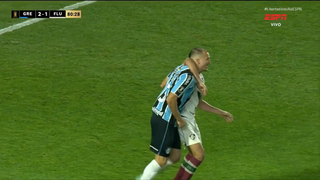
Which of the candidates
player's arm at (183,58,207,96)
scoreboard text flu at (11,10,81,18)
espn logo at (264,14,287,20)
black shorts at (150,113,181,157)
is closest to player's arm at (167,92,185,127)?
black shorts at (150,113,181,157)

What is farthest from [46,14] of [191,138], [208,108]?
[191,138]

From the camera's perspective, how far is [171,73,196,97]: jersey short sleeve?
712 cm

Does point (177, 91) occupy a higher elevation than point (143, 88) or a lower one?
higher

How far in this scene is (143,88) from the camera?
444 inches

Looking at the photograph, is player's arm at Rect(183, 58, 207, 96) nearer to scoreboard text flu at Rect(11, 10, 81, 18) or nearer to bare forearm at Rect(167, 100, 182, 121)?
bare forearm at Rect(167, 100, 182, 121)

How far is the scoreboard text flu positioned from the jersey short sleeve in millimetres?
7263

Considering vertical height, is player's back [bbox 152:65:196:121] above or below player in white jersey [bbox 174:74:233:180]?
above

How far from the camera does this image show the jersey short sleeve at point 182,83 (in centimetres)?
712

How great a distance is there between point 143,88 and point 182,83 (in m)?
4.16

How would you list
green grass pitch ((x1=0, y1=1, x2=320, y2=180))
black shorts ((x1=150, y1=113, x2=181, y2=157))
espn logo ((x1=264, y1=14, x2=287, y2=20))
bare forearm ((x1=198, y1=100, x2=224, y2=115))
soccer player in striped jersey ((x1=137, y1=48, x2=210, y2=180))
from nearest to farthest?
1. soccer player in striped jersey ((x1=137, y1=48, x2=210, y2=180))
2. black shorts ((x1=150, y1=113, x2=181, y2=157))
3. bare forearm ((x1=198, y1=100, x2=224, y2=115))
4. green grass pitch ((x1=0, y1=1, x2=320, y2=180))
5. espn logo ((x1=264, y1=14, x2=287, y2=20))

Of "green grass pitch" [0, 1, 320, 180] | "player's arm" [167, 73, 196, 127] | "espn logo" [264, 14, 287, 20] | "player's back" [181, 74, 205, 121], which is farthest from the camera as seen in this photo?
"espn logo" [264, 14, 287, 20]

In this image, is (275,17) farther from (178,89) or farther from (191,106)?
(178,89)

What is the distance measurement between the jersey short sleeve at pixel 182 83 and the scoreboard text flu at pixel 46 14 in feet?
23.8

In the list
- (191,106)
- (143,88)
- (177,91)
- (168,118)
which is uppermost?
(177,91)
